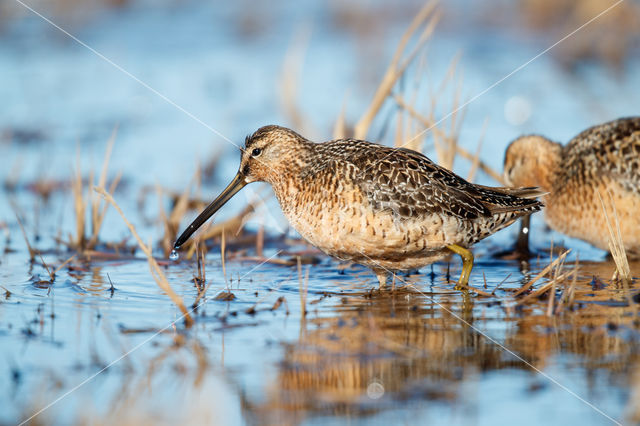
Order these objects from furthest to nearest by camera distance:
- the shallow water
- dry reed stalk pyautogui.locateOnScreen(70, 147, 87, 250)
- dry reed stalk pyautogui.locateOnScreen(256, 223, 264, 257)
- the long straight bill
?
dry reed stalk pyautogui.locateOnScreen(256, 223, 264, 257), dry reed stalk pyautogui.locateOnScreen(70, 147, 87, 250), the long straight bill, the shallow water

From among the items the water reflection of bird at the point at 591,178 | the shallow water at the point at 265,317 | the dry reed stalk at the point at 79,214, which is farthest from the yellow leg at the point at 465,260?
the dry reed stalk at the point at 79,214

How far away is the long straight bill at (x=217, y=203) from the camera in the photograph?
551cm

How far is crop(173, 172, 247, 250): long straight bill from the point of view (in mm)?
5508

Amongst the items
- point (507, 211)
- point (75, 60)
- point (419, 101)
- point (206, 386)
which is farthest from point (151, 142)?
point (206, 386)

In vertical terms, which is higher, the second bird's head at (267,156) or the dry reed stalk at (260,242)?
the second bird's head at (267,156)

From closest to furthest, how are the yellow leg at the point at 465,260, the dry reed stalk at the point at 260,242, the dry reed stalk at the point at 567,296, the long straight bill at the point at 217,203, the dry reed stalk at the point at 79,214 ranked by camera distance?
the dry reed stalk at the point at 567,296 < the yellow leg at the point at 465,260 < the long straight bill at the point at 217,203 < the dry reed stalk at the point at 79,214 < the dry reed stalk at the point at 260,242

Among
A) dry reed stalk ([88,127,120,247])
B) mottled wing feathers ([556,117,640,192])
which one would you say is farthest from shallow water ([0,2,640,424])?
mottled wing feathers ([556,117,640,192])

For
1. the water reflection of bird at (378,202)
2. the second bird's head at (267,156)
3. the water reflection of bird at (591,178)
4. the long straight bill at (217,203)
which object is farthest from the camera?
the water reflection of bird at (591,178)

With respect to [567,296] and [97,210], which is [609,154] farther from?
[97,210]

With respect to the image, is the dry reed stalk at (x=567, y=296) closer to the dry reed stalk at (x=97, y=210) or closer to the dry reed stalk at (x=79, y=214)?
the dry reed stalk at (x=97, y=210)

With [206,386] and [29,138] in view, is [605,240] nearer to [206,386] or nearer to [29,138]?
A: [206,386]

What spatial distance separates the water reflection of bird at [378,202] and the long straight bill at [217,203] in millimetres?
210

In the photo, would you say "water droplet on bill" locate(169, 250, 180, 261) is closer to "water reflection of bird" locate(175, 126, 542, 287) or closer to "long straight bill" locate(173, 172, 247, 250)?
"long straight bill" locate(173, 172, 247, 250)

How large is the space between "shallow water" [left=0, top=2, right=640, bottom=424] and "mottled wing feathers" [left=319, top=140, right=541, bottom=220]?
471mm
